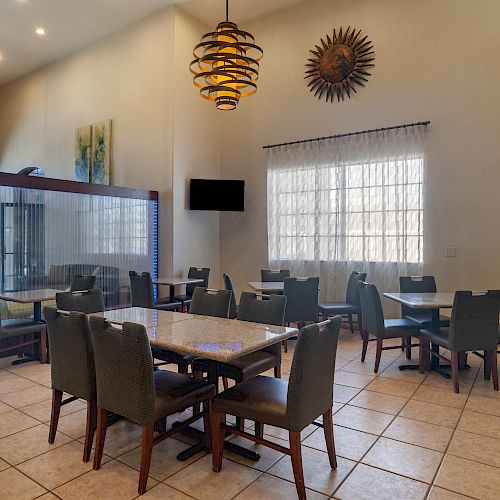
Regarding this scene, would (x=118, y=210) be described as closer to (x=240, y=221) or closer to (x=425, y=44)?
(x=240, y=221)

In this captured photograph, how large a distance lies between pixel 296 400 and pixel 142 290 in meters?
3.56

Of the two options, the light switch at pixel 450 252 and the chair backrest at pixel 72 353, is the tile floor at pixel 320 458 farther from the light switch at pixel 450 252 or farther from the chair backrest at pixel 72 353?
the light switch at pixel 450 252

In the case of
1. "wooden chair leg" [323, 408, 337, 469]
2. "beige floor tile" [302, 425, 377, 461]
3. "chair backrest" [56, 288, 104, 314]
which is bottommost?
"beige floor tile" [302, 425, 377, 461]

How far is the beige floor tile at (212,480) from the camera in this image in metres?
2.23

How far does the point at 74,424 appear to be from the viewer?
10.0 ft

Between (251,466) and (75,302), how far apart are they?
2.05 m

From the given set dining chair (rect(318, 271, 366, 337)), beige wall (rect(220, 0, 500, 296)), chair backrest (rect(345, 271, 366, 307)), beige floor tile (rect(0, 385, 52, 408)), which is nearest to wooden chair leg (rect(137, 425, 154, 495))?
beige floor tile (rect(0, 385, 52, 408))

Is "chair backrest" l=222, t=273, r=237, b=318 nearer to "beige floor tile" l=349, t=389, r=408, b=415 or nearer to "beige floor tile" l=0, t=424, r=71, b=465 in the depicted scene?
"beige floor tile" l=349, t=389, r=408, b=415

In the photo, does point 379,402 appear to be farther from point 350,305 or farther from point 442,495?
point 350,305

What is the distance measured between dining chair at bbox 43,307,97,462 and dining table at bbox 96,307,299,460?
373 mm

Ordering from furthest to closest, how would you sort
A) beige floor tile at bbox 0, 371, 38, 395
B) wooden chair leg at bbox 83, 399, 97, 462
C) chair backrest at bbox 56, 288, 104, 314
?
beige floor tile at bbox 0, 371, 38, 395
chair backrest at bbox 56, 288, 104, 314
wooden chair leg at bbox 83, 399, 97, 462

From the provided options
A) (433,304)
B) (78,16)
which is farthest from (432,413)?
(78,16)

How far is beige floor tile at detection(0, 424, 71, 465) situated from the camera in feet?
8.52

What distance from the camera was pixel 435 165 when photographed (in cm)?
557
